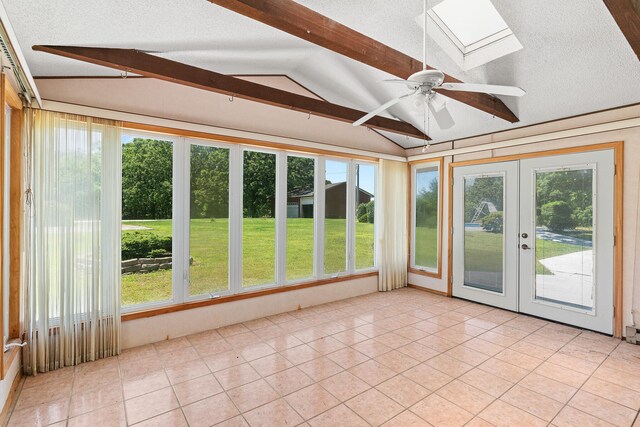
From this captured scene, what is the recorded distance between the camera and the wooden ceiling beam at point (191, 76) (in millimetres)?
2396

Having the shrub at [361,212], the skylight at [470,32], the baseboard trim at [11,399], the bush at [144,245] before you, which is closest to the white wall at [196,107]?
the shrub at [361,212]

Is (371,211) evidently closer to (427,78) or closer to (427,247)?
(427,247)

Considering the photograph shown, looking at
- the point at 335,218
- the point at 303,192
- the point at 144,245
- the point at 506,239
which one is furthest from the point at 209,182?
the point at 506,239

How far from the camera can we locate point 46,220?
2.69m

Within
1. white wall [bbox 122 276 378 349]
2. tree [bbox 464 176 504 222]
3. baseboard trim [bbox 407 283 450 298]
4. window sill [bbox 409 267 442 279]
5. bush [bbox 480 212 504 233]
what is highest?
tree [bbox 464 176 504 222]

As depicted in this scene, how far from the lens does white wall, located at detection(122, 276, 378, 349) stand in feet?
10.5

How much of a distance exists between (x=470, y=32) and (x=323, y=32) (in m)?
1.61

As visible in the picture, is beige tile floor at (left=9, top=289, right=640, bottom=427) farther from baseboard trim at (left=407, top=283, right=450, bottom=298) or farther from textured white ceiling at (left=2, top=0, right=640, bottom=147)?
textured white ceiling at (left=2, top=0, right=640, bottom=147)

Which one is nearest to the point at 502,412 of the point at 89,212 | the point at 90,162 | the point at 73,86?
the point at 89,212

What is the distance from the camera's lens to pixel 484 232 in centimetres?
465

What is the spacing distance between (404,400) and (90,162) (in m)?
3.45

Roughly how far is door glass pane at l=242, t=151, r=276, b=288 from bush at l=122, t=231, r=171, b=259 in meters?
0.94

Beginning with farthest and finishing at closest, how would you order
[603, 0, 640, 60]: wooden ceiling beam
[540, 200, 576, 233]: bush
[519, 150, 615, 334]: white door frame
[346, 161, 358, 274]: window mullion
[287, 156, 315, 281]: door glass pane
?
[346, 161, 358, 274]: window mullion
[287, 156, 315, 281]: door glass pane
[540, 200, 576, 233]: bush
[519, 150, 615, 334]: white door frame
[603, 0, 640, 60]: wooden ceiling beam

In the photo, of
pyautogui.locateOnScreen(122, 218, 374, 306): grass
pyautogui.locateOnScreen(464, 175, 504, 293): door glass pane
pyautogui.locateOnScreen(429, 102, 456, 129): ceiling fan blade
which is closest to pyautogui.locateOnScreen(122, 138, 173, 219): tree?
pyautogui.locateOnScreen(122, 218, 374, 306): grass
